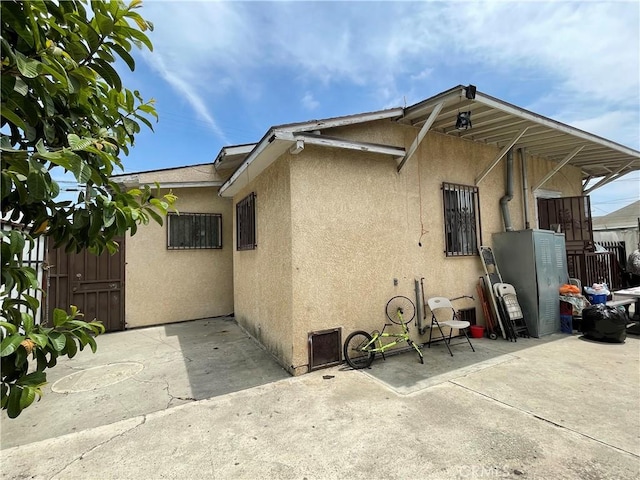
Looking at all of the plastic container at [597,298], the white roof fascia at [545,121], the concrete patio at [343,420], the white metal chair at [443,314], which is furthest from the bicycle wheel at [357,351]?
the plastic container at [597,298]

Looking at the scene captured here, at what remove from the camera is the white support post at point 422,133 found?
4473mm

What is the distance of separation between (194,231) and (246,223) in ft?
7.87

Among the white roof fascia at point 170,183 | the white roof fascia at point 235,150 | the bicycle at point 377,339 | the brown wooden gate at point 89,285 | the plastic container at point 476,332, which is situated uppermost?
the white roof fascia at point 235,150

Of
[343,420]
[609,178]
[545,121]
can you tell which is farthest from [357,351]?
[609,178]

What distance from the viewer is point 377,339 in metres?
4.68

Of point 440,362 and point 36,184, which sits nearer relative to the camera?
point 36,184

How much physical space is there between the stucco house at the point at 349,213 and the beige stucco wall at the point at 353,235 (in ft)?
0.07

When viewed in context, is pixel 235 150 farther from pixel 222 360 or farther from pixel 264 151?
pixel 222 360

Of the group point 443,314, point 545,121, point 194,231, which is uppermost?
point 545,121

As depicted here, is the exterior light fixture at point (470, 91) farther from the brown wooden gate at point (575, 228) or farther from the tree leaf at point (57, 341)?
the brown wooden gate at point (575, 228)

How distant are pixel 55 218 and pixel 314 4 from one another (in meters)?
4.45

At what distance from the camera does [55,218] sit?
1163mm

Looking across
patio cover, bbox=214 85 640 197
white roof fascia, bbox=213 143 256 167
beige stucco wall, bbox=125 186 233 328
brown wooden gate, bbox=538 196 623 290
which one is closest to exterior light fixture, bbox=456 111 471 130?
patio cover, bbox=214 85 640 197

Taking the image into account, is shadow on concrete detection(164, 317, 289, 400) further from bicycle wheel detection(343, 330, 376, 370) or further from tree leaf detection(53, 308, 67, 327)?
tree leaf detection(53, 308, 67, 327)
